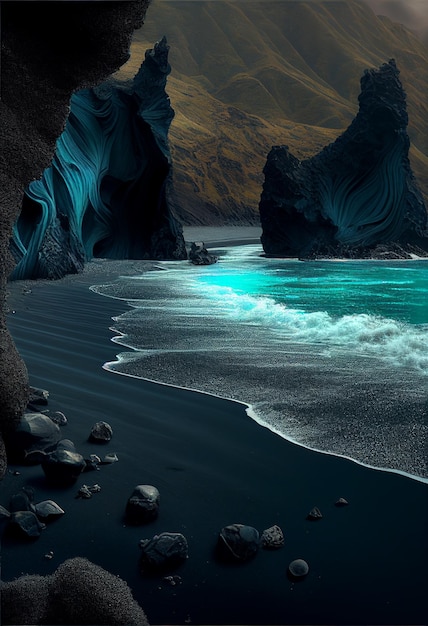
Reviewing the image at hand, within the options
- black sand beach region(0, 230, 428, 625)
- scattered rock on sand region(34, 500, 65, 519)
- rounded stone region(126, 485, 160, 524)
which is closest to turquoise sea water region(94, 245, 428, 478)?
black sand beach region(0, 230, 428, 625)

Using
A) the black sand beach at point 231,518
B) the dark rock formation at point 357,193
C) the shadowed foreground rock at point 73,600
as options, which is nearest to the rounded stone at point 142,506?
the black sand beach at point 231,518

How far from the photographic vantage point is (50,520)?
8.93 feet

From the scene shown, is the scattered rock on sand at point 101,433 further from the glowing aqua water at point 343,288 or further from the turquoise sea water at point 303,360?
the glowing aqua water at point 343,288

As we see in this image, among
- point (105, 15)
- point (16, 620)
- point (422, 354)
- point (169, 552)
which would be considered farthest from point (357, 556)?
point (422, 354)

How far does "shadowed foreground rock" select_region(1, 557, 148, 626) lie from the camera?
2.01 meters

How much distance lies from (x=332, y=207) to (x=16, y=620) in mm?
31762

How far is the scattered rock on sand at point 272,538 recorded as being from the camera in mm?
2564

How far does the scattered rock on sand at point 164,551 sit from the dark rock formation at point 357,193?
94.5 feet

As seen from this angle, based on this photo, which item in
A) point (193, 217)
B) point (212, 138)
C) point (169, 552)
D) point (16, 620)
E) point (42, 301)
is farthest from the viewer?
point (212, 138)

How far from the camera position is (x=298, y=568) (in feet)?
7.84

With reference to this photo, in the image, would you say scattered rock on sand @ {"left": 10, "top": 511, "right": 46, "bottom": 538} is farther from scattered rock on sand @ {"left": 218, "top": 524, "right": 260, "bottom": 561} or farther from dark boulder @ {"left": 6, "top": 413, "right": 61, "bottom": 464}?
scattered rock on sand @ {"left": 218, "top": 524, "right": 260, "bottom": 561}

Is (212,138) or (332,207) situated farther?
(212,138)

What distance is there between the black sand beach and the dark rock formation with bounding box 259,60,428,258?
27.5m

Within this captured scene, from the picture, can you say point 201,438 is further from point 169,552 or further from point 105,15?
point 105,15
